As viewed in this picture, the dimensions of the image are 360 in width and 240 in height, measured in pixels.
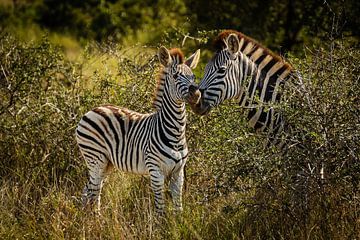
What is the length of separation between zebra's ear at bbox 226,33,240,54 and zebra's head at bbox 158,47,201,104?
650mm

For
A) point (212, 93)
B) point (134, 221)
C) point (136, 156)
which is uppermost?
point (212, 93)

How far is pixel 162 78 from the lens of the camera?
7.34m

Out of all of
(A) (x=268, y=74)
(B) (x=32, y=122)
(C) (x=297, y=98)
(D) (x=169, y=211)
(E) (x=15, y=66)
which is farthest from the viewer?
(E) (x=15, y=66)

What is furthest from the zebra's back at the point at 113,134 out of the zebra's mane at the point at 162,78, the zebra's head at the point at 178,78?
the zebra's head at the point at 178,78

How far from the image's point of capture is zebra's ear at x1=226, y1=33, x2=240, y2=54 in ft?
24.8

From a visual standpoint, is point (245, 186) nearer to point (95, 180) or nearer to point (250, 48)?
point (95, 180)

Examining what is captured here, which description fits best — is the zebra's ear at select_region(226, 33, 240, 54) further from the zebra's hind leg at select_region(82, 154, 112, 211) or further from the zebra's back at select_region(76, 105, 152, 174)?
the zebra's hind leg at select_region(82, 154, 112, 211)

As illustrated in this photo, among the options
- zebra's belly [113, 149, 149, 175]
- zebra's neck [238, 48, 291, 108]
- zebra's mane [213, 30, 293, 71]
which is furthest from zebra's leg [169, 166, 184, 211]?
zebra's mane [213, 30, 293, 71]

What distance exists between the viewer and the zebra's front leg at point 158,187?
22.3ft

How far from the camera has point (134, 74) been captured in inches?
348

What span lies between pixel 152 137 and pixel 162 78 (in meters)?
0.70

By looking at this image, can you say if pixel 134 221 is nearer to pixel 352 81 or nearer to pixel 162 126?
pixel 162 126

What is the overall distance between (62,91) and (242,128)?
3.34 meters

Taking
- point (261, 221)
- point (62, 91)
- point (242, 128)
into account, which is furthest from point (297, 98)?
point (62, 91)
